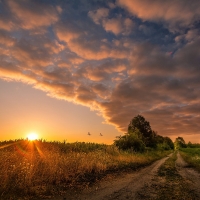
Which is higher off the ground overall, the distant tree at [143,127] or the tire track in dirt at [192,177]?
the distant tree at [143,127]

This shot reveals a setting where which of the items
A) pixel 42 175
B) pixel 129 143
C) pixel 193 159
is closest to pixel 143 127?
Result: pixel 129 143

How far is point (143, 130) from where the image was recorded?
63.9m

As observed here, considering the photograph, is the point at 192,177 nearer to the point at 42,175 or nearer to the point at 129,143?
the point at 42,175

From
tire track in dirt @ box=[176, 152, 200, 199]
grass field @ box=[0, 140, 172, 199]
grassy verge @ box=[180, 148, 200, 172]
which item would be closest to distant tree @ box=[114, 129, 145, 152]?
grassy verge @ box=[180, 148, 200, 172]

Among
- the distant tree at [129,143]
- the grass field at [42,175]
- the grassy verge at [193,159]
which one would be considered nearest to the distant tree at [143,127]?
the grassy verge at [193,159]

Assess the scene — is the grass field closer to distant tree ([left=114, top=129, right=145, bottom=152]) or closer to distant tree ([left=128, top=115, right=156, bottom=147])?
distant tree ([left=114, top=129, right=145, bottom=152])

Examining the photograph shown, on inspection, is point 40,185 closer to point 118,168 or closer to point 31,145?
point 118,168

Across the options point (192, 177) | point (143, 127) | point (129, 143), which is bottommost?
point (192, 177)

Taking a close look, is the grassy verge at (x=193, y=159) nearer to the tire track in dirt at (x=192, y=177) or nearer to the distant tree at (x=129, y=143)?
the tire track in dirt at (x=192, y=177)

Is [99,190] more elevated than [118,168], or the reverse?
[118,168]

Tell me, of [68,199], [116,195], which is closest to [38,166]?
[68,199]

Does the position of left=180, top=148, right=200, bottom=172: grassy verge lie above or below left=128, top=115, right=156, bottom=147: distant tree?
below

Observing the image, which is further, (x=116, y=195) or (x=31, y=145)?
(x=31, y=145)

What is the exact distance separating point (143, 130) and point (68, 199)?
5890 cm
